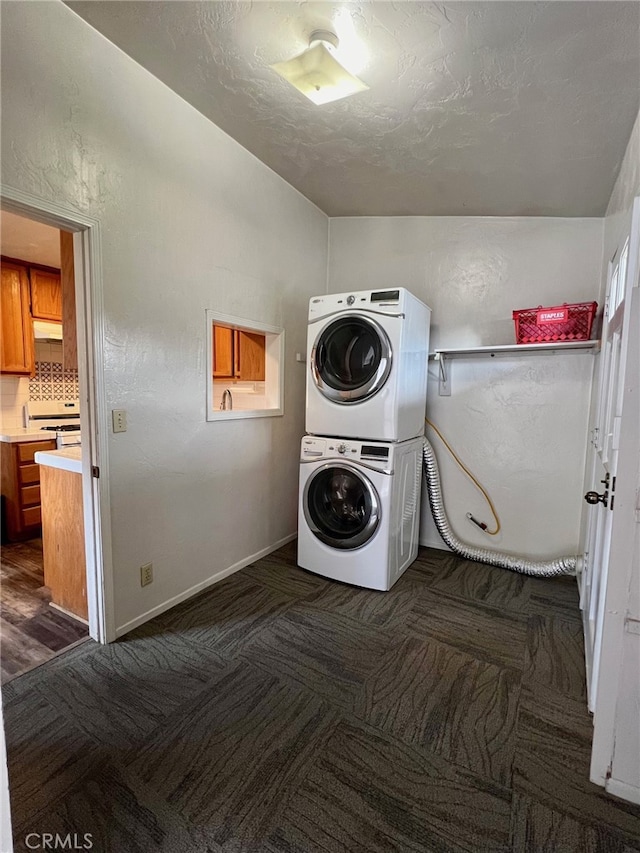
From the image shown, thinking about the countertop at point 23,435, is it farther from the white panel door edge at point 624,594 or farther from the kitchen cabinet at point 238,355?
the white panel door edge at point 624,594

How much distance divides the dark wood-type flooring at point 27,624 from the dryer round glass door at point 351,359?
197cm

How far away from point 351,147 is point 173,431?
1915 millimetres

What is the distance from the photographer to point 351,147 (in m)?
2.37

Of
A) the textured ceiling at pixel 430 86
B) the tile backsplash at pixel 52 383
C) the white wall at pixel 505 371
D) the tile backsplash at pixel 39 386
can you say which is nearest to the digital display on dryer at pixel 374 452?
the white wall at pixel 505 371

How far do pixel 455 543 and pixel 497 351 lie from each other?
1466mm

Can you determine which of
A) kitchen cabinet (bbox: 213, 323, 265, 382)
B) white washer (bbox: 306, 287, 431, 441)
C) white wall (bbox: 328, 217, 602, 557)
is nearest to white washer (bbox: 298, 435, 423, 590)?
white washer (bbox: 306, 287, 431, 441)

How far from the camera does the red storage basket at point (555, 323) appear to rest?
8.51ft

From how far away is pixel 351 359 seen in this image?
2.71 meters

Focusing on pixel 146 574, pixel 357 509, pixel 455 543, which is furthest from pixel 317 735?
pixel 455 543

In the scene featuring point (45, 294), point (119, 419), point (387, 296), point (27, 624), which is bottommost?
point (27, 624)

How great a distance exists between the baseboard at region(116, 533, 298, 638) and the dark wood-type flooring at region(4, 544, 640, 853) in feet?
0.19

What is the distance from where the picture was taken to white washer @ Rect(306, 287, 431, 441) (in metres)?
2.52

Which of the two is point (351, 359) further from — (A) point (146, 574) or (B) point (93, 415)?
(A) point (146, 574)

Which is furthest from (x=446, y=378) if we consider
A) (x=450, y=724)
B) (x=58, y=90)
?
(x=58, y=90)
